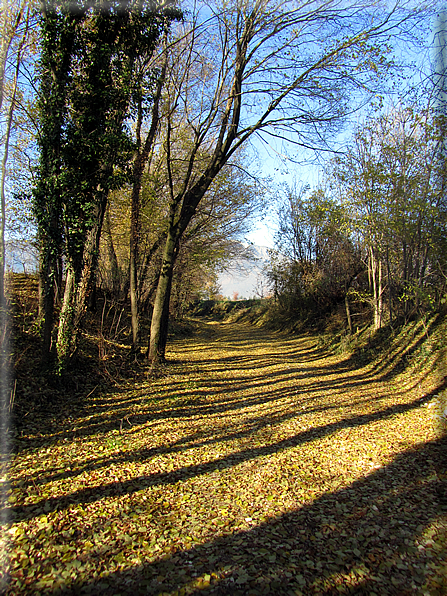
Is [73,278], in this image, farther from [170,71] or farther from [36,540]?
[170,71]

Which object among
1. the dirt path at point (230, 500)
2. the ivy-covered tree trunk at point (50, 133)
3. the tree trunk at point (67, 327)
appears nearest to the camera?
the dirt path at point (230, 500)

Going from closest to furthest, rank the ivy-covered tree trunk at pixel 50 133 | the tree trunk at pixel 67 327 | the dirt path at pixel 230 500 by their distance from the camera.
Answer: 1. the dirt path at pixel 230 500
2. the ivy-covered tree trunk at pixel 50 133
3. the tree trunk at pixel 67 327

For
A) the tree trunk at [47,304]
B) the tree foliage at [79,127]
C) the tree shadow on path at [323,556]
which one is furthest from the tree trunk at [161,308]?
the tree shadow on path at [323,556]

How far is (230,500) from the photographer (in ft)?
12.3

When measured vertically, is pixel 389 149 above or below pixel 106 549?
above

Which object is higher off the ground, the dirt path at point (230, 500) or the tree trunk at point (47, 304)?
the tree trunk at point (47, 304)

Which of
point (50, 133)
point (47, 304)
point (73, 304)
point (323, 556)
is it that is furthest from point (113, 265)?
point (323, 556)

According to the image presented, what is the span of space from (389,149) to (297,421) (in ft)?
25.5

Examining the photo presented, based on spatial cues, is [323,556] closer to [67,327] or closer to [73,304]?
[67,327]

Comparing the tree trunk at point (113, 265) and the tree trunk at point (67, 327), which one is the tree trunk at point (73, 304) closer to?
the tree trunk at point (67, 327)

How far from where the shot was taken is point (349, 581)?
104 inches

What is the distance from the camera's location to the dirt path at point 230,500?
2662 millimetres

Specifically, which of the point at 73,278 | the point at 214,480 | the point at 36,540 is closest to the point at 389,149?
the point at 73,278

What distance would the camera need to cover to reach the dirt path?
8.73 feet
